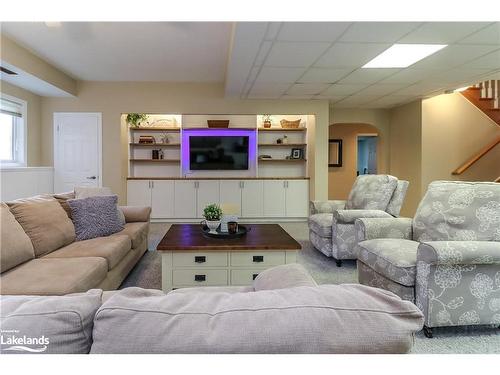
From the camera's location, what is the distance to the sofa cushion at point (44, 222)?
2.24m

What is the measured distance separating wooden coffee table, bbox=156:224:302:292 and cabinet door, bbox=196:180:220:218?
3.51 metres

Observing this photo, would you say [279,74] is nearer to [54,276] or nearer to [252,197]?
[252,197]

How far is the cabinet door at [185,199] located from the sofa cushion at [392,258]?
402cm

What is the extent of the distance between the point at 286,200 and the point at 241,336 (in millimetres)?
5614

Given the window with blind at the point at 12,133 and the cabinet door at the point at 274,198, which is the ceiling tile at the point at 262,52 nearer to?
the cabinet door at the point at 274,198

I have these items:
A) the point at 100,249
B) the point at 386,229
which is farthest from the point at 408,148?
the point at 100,249

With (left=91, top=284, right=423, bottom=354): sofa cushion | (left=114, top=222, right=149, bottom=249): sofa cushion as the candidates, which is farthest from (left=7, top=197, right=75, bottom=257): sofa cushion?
(left=91, top=284, right=423, bottom=354): sofa cushion

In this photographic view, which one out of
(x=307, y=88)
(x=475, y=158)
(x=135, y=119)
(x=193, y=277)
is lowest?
(x=193, y=277)

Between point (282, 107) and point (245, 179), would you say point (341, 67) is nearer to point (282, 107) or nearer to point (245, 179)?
point (282, 107)

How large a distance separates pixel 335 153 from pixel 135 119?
4.76m

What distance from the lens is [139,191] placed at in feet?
19.8

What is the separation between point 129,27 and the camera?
343 centimetres

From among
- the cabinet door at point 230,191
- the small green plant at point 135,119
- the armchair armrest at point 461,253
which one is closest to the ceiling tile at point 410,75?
the armchair armrest at point 461,253
